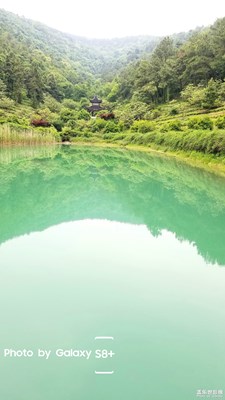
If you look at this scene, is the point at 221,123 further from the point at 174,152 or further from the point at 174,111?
the point at 174,111

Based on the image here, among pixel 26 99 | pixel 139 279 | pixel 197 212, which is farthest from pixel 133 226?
pixel 26 99

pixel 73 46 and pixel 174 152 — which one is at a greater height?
pixel 73 46

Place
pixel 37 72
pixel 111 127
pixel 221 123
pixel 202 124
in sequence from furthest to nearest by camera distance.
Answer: pixel 37 72, pixel 111 127, pixel 202 124, pixel 221 123

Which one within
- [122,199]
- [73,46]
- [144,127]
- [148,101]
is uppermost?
[73,46]

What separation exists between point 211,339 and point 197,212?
6948 mm

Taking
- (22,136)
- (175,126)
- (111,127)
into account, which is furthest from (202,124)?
(111,127)

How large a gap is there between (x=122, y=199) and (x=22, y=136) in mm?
24211

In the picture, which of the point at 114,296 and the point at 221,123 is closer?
the point at 114,296

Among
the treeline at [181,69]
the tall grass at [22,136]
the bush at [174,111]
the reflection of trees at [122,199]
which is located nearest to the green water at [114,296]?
the reflection of trees at [122,199]

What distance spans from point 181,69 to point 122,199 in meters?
40.7

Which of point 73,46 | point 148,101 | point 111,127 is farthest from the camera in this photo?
point 73,46

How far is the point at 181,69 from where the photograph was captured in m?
50.2

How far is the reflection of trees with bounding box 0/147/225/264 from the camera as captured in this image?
9.53 meters

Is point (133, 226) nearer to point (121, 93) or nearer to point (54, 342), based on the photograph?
point (54, 342)
